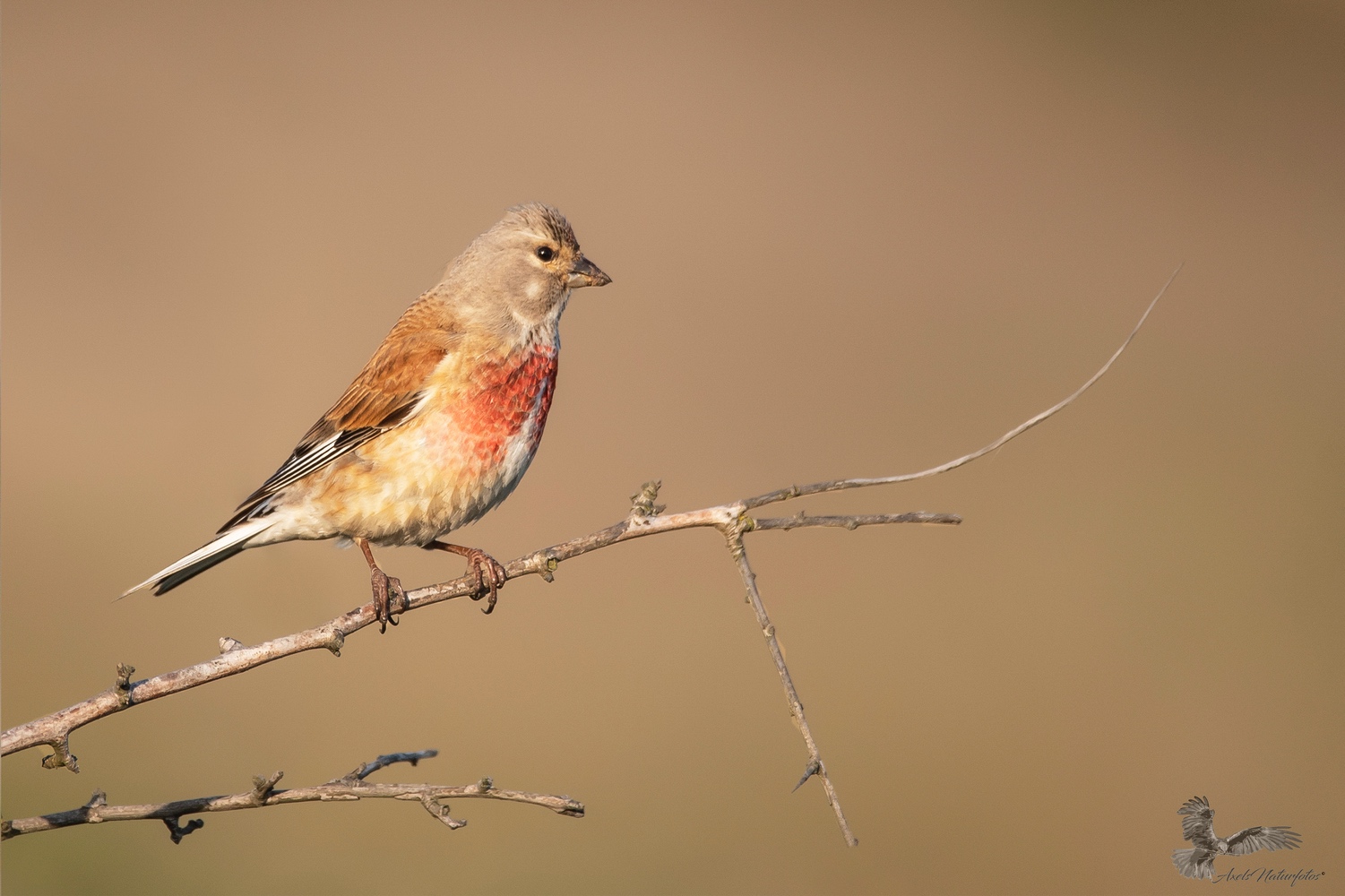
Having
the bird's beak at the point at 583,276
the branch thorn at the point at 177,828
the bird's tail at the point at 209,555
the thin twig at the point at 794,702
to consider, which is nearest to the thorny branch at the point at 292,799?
the branch thorn at the point at 177,828

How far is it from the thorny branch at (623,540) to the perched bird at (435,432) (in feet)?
4.52

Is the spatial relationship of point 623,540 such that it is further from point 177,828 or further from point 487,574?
point 487,574

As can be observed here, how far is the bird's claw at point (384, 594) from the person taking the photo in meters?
3.73

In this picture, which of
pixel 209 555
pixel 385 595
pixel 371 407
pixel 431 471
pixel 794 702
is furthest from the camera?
pixel 371 407

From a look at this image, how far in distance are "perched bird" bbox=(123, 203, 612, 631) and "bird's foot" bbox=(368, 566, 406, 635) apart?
0.05 meters

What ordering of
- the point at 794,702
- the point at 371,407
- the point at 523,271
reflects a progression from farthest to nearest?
the point at 523,271, the point at 371,407, the point at 794,702

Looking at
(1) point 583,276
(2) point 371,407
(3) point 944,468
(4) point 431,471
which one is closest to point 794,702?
(3) point 944,468

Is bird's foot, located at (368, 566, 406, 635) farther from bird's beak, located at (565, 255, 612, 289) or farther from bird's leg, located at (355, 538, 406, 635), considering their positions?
bird's beak, located at (565, 255, 612, 289)

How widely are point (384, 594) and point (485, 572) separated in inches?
19.8

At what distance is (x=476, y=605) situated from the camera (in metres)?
9.14

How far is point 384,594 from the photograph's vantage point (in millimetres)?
3938

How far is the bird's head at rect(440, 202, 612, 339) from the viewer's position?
4.72 meters

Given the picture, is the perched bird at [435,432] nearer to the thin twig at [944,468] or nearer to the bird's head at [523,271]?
the bird's head at [523,271]

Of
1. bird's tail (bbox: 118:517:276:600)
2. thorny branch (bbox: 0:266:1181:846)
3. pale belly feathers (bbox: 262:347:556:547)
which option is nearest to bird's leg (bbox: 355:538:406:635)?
pale belly feathers (bbox: 262:347:556:547)
